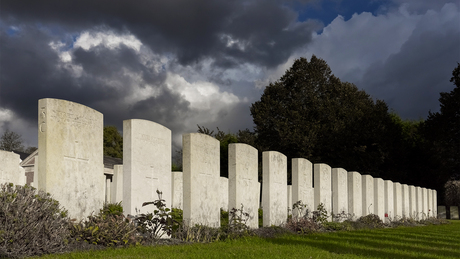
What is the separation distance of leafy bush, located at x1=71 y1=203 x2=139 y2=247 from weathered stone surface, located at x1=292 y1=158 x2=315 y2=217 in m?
7.32

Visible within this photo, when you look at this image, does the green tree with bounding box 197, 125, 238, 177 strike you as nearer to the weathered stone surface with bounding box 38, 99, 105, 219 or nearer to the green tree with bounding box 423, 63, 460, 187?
the green tree with bounding box 423, 63, 460, 187

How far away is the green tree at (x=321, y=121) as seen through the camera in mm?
34688

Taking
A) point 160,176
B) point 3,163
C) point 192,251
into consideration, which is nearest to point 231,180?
point 160,176

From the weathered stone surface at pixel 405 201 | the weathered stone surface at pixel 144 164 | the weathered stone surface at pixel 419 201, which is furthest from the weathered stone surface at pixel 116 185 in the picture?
the weathered stone surface at pixel 419 201

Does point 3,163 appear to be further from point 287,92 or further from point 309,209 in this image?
point 287,92

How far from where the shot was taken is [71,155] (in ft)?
26.0

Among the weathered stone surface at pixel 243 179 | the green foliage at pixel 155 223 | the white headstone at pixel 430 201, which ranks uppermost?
the weathered stone surface at pixel 243 179

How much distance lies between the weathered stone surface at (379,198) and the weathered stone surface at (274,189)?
9191 mm

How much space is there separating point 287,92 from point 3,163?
2914 cm

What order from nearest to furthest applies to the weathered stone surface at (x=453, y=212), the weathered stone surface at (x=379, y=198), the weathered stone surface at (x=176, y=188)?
1. the weathered stone surface at (x=176, y=188)
2. the weathered stone surface at (x=379, y=198)
3. the weathered stone surface at (x=453, y=212)

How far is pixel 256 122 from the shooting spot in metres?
37.3

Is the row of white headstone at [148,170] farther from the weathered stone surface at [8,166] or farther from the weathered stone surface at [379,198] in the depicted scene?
the weathered stone surface at [379,198]

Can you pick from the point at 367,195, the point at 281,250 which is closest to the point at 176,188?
the point at 367,195

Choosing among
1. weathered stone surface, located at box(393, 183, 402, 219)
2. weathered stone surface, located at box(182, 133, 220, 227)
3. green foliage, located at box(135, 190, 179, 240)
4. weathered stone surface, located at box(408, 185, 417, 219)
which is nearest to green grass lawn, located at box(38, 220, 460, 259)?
green foliage, located at box(135, 190, 179, 240)
